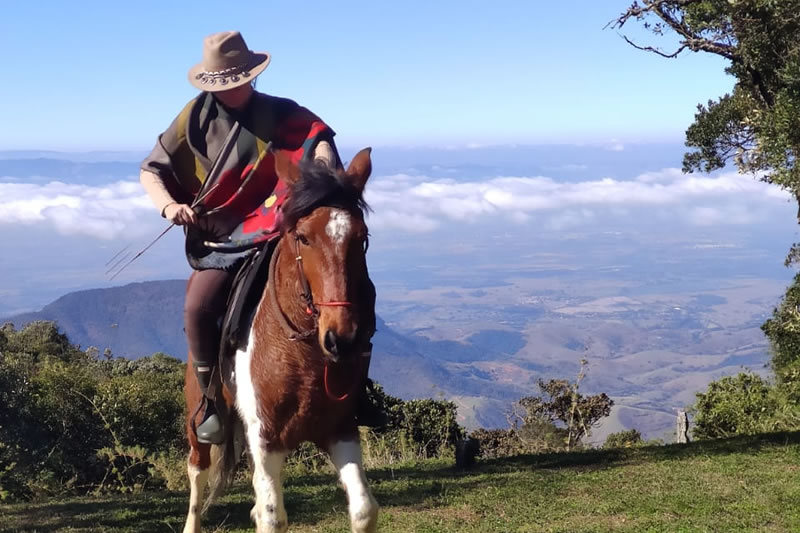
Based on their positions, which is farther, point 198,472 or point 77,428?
point 77,428

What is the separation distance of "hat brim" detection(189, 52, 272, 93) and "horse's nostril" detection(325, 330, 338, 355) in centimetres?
172

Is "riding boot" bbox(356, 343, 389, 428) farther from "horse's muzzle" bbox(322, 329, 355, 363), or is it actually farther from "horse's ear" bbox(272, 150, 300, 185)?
"horse's ear" bbox(272, 150, 300, 185)

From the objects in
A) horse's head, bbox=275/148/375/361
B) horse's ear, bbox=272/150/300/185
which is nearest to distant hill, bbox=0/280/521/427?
horse's ear, bbox=272/150/300/185

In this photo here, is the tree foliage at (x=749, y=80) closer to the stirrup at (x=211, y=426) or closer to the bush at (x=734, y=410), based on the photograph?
the bush at (x=734, y=410)

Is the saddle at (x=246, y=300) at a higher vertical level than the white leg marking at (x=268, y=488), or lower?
higher

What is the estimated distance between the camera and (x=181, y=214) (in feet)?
13.0

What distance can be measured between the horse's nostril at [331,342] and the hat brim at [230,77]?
1724mm

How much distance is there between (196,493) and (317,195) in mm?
2836

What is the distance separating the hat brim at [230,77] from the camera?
4125mm

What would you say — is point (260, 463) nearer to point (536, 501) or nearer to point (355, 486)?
point (355, 486)

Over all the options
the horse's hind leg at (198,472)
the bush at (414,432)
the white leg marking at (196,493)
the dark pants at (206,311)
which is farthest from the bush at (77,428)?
the dark pants at (206,311)

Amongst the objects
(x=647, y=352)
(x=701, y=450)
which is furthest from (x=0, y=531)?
(x=647, y=352)

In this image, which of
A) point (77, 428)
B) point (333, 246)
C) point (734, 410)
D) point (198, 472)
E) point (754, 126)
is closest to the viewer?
point (333, 246)

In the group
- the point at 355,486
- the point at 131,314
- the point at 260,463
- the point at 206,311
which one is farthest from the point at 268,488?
the point at 131,314
